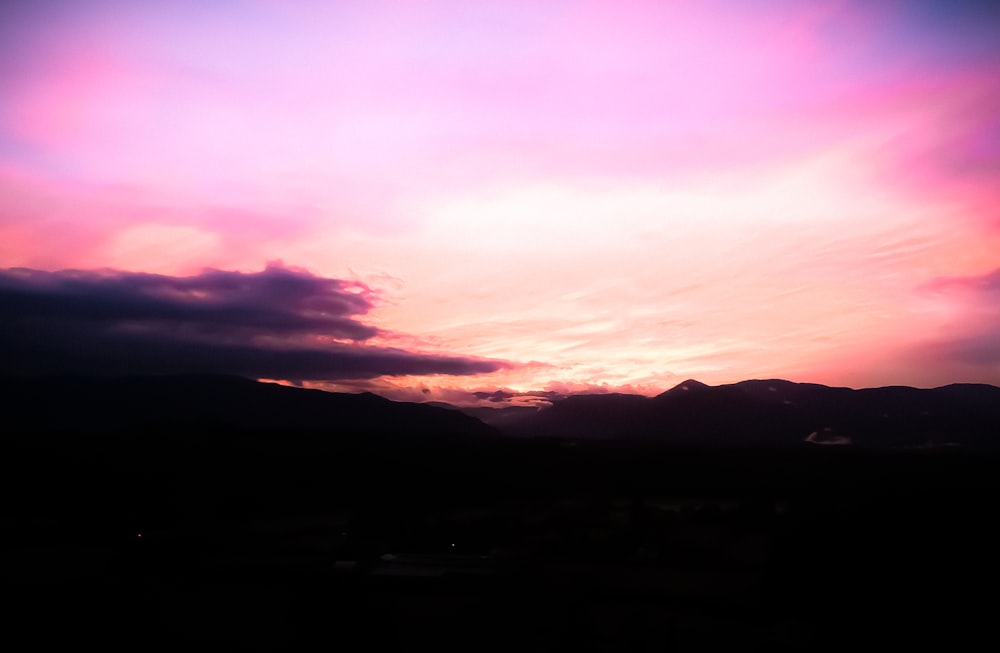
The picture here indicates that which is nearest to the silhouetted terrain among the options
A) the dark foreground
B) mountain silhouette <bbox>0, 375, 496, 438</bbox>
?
the dark foreground

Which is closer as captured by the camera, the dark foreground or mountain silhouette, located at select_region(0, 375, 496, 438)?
the dark foreground

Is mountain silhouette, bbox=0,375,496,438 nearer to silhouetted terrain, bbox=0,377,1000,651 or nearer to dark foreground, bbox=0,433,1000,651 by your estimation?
silhouetted terrain, bbox=0,377,1000,651

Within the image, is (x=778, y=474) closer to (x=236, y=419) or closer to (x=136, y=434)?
(x=136, y=434)

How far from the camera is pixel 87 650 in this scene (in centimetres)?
1148

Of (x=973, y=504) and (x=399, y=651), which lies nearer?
(x=399, y=651)

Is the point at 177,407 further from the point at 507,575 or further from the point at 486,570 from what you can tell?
the point at 507,575

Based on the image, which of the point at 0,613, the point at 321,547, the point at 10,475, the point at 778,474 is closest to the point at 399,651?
the point at 0,613

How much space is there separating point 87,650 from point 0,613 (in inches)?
114

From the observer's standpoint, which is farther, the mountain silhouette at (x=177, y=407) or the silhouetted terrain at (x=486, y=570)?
the mountain silhouette at (x=177, y=407)

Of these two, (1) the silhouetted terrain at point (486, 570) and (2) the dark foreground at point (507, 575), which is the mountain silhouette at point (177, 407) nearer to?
(1) the silhouetted terrain at point (486, 570)

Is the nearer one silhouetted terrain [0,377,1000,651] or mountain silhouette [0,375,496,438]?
silhouetted terrain [0,377,1000,651]

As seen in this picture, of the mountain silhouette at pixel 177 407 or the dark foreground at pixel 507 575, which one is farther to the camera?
the mountain silhouette at pixel 177 407

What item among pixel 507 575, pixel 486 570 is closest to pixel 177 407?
pixel 486 570

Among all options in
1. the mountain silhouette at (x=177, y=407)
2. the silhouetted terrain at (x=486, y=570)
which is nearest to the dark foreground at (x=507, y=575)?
the silhouetted terrain at (x=486, y=570)
